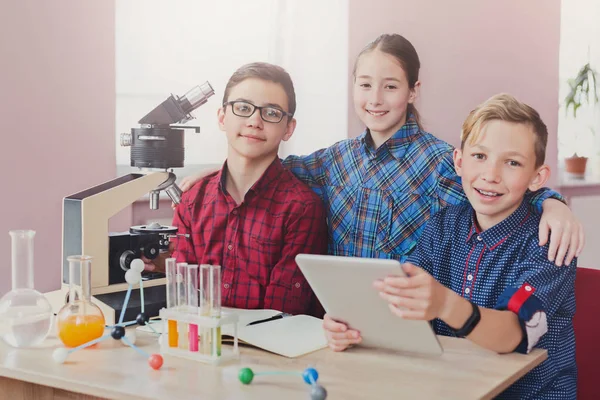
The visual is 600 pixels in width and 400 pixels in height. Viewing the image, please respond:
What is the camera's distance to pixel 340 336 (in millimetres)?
1446

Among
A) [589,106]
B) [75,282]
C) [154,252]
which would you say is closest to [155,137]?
[154,252]

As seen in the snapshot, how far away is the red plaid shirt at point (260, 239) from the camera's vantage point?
199 centimetres

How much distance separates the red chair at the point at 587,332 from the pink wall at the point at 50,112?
1955 millimetres

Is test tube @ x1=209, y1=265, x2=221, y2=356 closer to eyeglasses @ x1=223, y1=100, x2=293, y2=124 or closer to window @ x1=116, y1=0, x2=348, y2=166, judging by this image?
eyeglasses @ x1=223, y1=100, x2=293, y2=124

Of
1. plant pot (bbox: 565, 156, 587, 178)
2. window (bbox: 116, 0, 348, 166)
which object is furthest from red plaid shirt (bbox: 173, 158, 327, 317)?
plant pot (bbox: 565, 156, 587, 178)

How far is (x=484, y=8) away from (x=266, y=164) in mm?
2560

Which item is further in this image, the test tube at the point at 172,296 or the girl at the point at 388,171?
the girl at the point at 388,171

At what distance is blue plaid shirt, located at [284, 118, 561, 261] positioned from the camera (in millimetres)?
2082

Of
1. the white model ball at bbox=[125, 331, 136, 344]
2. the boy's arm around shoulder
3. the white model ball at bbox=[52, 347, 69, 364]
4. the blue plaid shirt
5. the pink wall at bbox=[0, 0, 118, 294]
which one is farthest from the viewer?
the pink wall at bbox=[0, 0, 118, 294]

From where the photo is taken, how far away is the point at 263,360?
1.39 m

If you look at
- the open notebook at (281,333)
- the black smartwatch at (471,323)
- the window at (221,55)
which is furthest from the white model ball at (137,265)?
the window at (221,55)

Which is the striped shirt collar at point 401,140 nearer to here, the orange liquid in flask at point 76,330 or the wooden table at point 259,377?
the wooden table at point 259,377

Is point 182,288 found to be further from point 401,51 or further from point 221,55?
point 221,55

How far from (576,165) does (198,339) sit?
381 centimetres
